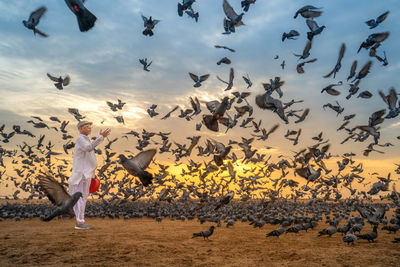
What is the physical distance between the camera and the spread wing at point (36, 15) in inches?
294

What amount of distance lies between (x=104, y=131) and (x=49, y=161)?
52.5 ft

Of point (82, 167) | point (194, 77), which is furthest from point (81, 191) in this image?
point (194, 77)

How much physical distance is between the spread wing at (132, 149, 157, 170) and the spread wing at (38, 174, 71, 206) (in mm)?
2279

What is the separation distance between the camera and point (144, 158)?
7863 millimetres

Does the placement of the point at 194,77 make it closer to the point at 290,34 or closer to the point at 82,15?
the point at 290,34

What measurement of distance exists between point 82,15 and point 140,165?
4098 mm

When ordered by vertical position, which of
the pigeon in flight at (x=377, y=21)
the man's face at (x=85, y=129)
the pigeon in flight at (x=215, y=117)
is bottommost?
the man's face at (x=85, y=129)

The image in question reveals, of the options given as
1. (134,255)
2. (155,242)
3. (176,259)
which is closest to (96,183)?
(155,242)

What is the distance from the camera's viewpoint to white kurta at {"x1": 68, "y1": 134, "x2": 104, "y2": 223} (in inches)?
404

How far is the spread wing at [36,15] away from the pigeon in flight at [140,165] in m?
4.64

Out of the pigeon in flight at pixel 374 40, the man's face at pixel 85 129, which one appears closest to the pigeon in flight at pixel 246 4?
the pigeon in flight at pixel 374 40

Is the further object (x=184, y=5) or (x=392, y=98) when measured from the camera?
(x=392, y=98)

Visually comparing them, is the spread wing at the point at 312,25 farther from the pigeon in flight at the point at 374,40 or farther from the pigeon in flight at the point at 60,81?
the pigeon in flight at the point at 60,81

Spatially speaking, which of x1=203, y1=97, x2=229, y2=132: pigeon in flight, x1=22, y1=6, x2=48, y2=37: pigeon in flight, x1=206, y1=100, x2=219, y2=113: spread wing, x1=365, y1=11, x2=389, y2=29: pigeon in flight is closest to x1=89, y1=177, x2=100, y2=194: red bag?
x1=203, y1=97, x2=229, y2=132: pigeon in flight
